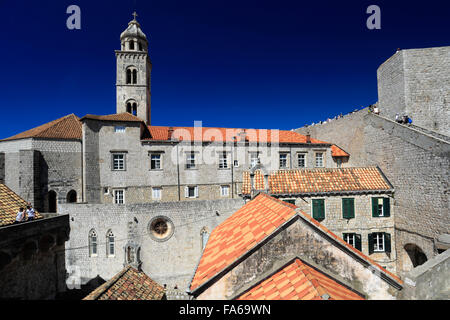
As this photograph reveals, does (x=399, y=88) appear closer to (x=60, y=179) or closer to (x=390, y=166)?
(x=390, y=166)

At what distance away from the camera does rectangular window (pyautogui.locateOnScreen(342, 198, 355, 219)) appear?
56.1ft

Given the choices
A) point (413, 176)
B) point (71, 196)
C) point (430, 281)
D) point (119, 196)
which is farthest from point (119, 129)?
point (413, 176)

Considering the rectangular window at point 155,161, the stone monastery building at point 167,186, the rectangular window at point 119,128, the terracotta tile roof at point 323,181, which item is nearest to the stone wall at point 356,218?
the stone monastery building at point 167,186

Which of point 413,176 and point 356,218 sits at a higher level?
point 413,176

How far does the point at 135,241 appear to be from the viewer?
17.6 m

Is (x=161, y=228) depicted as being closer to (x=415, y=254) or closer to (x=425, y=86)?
(x=415, y=254)

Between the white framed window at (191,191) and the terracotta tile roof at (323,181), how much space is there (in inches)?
287

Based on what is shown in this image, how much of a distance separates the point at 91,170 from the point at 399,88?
103 ft

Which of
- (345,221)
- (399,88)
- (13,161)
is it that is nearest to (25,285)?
(13,161)

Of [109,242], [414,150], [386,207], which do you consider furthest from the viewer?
[109,242]

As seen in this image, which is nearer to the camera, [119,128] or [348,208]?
[348,208]

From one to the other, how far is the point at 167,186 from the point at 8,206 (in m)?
14.1

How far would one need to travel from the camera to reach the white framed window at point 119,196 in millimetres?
22266

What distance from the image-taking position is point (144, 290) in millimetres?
9812
